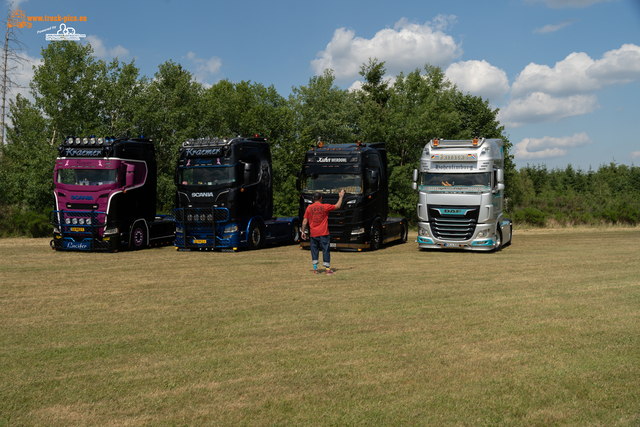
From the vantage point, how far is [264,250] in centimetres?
1889

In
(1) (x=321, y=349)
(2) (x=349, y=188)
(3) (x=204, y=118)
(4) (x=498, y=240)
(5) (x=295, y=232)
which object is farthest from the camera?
(3) (x=204, y=118)

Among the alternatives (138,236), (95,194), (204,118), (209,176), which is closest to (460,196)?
(209,176)

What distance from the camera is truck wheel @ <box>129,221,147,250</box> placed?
18922 mm

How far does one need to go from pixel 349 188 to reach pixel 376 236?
216cm

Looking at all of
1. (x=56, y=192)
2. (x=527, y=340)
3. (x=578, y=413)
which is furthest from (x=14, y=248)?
(x=578, y=413)

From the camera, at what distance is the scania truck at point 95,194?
58.4 feet

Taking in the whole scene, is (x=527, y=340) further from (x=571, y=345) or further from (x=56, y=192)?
(x=56, y=192)

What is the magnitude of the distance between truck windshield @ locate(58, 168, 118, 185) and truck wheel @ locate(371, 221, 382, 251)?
903 cm

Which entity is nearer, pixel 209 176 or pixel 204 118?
pixel 209 176

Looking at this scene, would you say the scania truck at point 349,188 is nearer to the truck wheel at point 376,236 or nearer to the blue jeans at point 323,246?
the truck wheel at point 376,236

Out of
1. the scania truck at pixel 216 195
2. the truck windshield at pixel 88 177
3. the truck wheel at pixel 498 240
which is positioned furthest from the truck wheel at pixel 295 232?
the truck wheel at pixel 498 240

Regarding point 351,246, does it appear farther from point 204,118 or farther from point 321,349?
point 204,118

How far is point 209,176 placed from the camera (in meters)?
18.1

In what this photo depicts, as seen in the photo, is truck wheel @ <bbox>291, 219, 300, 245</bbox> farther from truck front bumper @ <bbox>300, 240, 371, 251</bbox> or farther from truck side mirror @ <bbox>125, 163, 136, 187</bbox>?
truck side mirror @ <bbox>125, 163, 136, 187</bbox>
